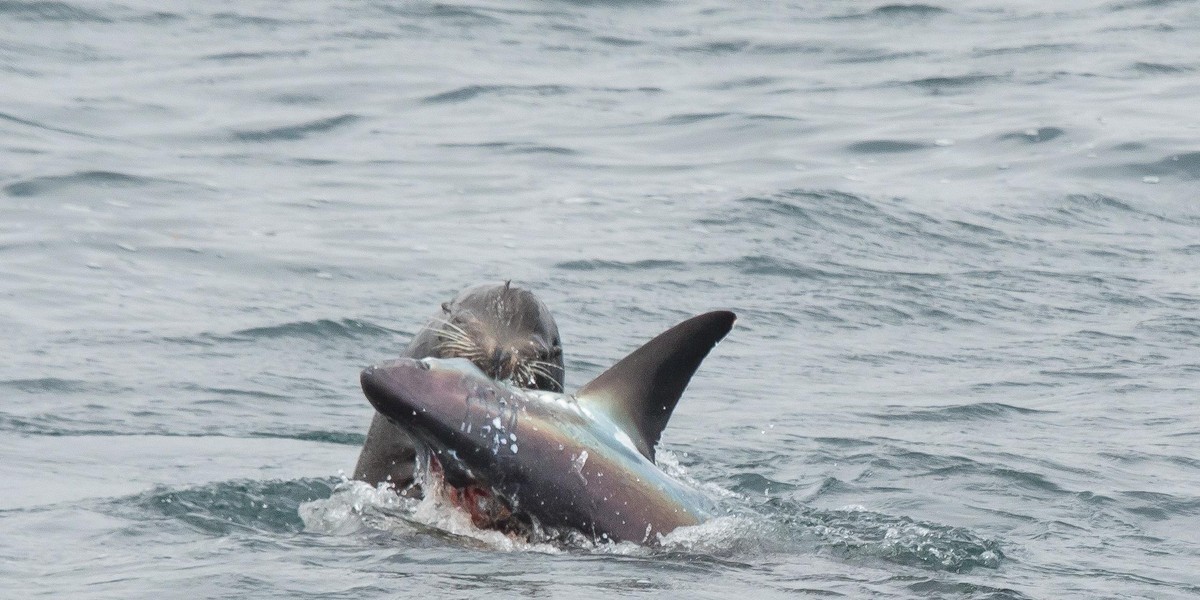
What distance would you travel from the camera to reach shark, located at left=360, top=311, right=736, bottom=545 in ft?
16.1

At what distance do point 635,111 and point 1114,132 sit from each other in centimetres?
419

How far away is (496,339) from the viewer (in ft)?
18.4

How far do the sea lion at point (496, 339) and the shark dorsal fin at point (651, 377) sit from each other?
0.20m

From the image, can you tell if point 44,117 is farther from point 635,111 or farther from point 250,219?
point 635,111

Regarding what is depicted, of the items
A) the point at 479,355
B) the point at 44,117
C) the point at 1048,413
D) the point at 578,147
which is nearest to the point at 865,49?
the point at 578,147

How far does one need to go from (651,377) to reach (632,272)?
5940mm

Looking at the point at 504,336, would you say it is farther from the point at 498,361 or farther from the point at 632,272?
the point at 632,272

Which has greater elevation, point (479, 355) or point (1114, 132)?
point (479, 355)

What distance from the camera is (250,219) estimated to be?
12625 mm

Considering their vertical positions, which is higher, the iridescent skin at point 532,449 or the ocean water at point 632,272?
the iridescent skin at point 532,449

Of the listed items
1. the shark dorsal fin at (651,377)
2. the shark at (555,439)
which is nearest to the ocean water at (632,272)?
the shark at (555,439)

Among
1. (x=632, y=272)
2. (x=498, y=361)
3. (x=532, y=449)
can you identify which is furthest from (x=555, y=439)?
(x=632, y=272)

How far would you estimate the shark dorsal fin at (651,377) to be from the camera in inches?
216

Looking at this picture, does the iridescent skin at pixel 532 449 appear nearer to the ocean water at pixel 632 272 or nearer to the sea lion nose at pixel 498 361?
the ocean water at pixel 632 272
